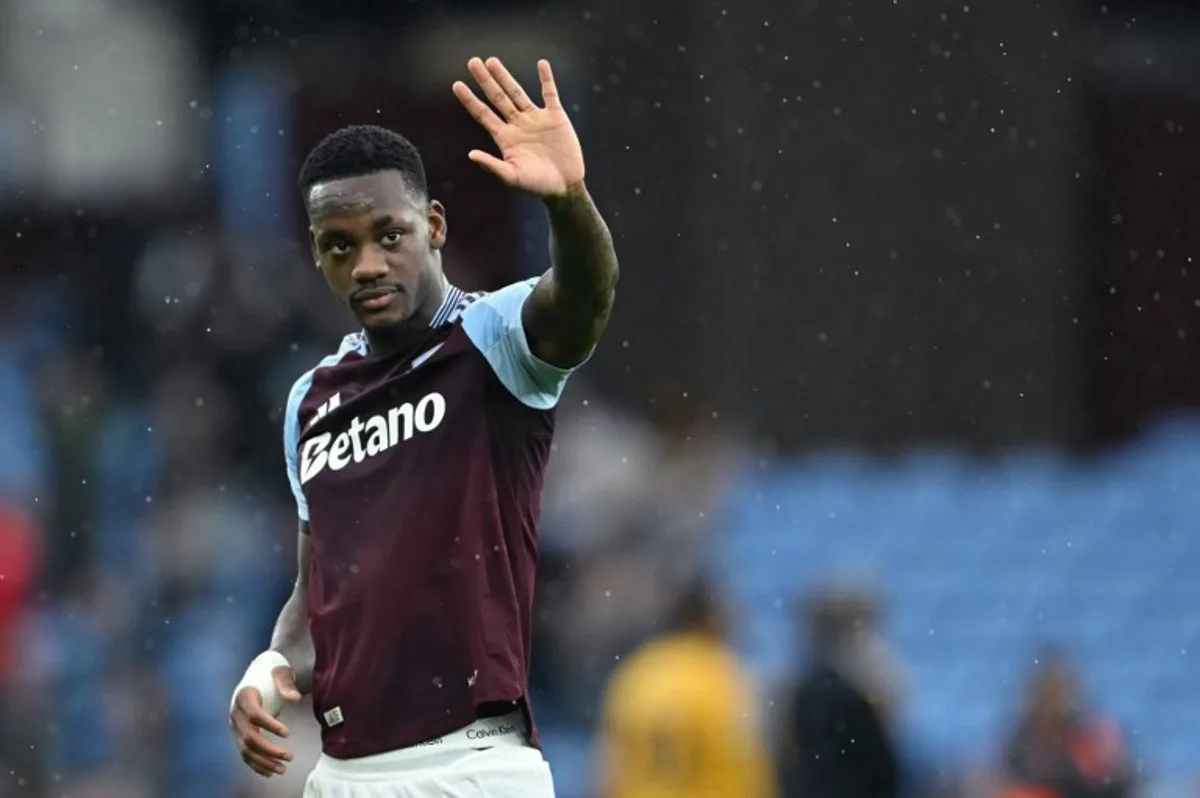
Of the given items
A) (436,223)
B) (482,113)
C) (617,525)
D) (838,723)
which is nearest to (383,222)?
(436,223)

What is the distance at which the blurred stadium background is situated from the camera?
435 inches

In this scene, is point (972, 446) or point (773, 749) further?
point (972, 446)

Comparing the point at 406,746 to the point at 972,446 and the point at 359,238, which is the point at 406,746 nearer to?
the point at 359,238

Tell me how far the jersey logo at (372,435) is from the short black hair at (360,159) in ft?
1.41

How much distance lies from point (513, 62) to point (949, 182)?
2780 mm

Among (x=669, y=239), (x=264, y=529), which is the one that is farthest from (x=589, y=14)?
(x=264, y=529)

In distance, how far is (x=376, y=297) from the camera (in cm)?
445

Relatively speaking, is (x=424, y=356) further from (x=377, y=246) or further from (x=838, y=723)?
(x=838, y=723)

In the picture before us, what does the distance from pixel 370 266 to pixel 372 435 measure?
1.06 ft

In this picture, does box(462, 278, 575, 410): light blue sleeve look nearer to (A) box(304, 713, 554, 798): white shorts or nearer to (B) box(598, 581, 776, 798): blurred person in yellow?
(A) box(304, 713, 554, 798): white shorts

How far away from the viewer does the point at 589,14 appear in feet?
47.8

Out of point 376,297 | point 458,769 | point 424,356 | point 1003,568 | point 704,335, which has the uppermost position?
point 704,335

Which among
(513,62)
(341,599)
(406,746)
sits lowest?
(406,746)

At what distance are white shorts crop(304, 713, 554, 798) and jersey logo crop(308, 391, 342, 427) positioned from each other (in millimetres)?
689
